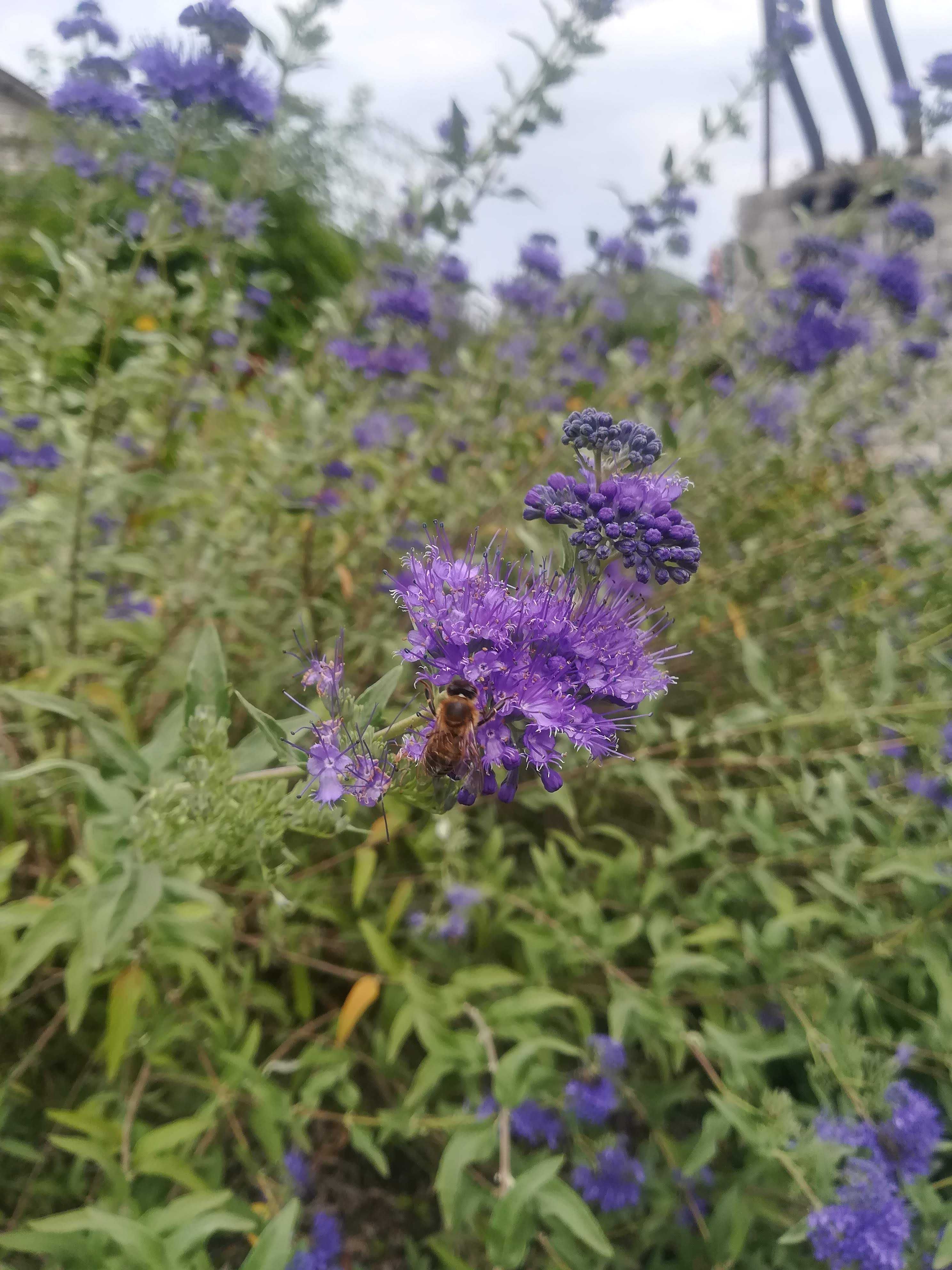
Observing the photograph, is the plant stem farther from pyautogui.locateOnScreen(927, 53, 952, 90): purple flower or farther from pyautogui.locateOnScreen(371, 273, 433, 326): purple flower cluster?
pyautogui.locateOnScreen(927, 53, 952, 90): purple flower

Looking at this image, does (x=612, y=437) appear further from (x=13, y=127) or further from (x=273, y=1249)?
(x=13, y=127)

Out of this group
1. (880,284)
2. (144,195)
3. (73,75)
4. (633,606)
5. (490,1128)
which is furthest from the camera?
(880,284)

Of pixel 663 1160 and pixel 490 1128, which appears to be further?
pixel 663 1160

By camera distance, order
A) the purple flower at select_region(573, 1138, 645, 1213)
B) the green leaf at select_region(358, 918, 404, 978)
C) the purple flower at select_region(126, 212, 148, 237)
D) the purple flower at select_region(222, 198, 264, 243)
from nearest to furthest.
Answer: the purple flower at select_region(573, 1138, 645, 1213)
the green leaf at select_region(358, 918, 404, 978)
the purple flower at select_region(222, 198, 264, 243)
the purple flower at select_region(126, 212, 148, 237)

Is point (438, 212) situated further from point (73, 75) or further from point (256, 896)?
point (256, 896)

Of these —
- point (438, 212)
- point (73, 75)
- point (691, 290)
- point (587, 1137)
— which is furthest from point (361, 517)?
point (691, 290)

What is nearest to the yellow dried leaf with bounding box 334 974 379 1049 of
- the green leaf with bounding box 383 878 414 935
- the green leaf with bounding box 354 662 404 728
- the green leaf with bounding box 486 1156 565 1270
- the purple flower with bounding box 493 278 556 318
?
the green leaf with bounding box 383 878 414 935
